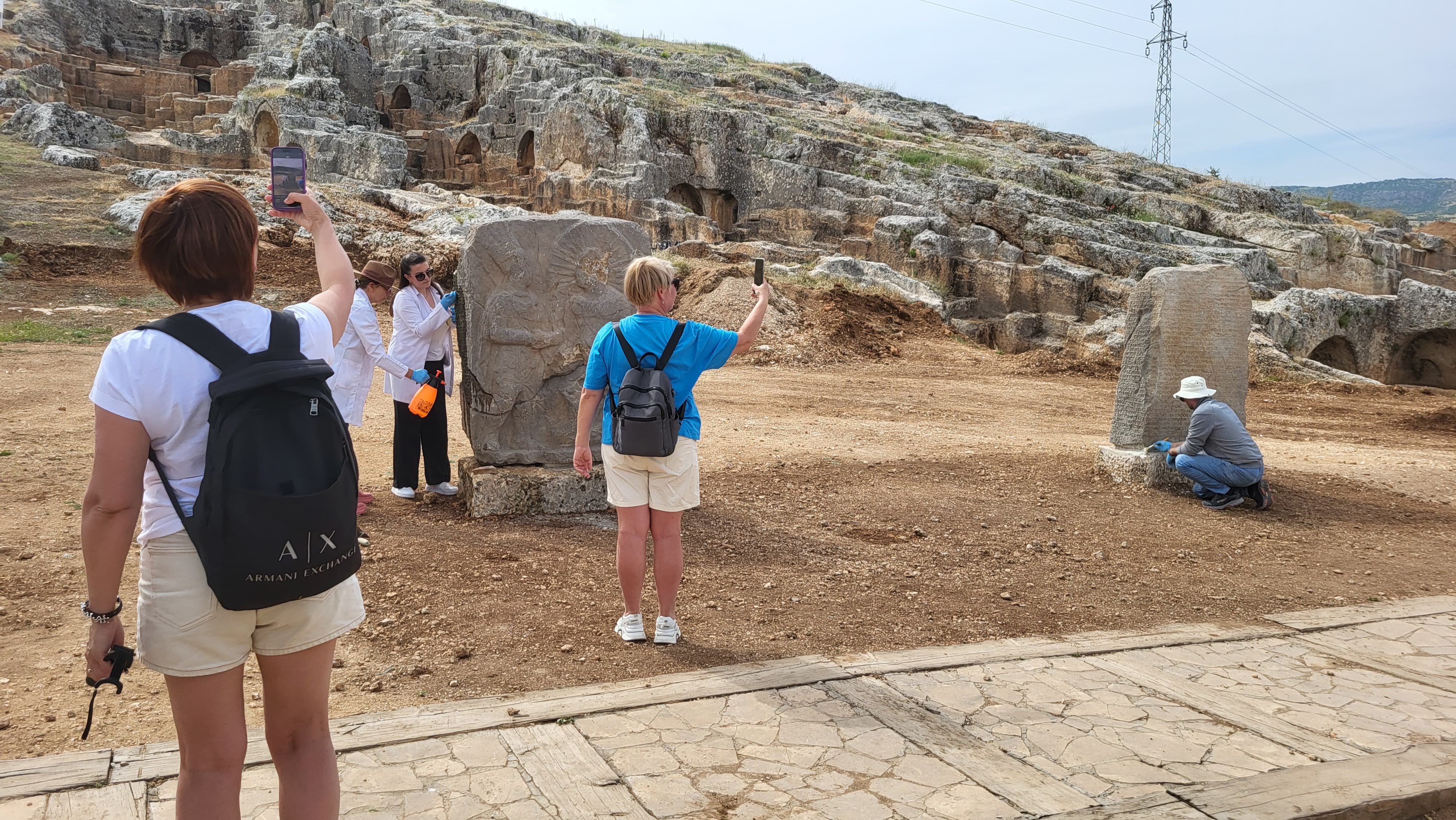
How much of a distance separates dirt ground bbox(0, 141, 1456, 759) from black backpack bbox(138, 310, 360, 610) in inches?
75.3

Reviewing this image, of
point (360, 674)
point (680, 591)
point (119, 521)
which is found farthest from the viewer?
point (680, 591)

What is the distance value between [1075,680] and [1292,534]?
4046 mm

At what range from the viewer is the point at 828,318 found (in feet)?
54.6

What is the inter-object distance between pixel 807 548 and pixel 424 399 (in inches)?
109

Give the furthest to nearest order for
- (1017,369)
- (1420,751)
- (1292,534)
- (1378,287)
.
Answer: (1378,287), (1017,369), (1292,534), (1420,751)

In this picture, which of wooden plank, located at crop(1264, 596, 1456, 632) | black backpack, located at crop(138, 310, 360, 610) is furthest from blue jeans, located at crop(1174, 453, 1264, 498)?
black backpack, located at crop(138, 310, 360, 610)

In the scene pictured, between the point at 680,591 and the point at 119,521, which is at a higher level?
the point at 119,521

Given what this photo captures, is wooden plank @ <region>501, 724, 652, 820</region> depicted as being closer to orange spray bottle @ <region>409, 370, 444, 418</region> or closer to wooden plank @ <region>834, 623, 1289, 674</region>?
wooden plank @ <region>834, 623, 1289, 674</region>

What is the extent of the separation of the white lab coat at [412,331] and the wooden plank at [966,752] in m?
4.01

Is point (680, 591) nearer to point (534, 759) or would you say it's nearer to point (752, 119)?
point (534, 759)

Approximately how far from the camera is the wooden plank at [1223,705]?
3.82 metres

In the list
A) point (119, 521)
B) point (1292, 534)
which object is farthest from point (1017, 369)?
point (119, 521)

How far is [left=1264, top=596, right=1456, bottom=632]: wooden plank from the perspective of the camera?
5359 mm

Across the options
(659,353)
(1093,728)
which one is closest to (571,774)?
(659,353)
